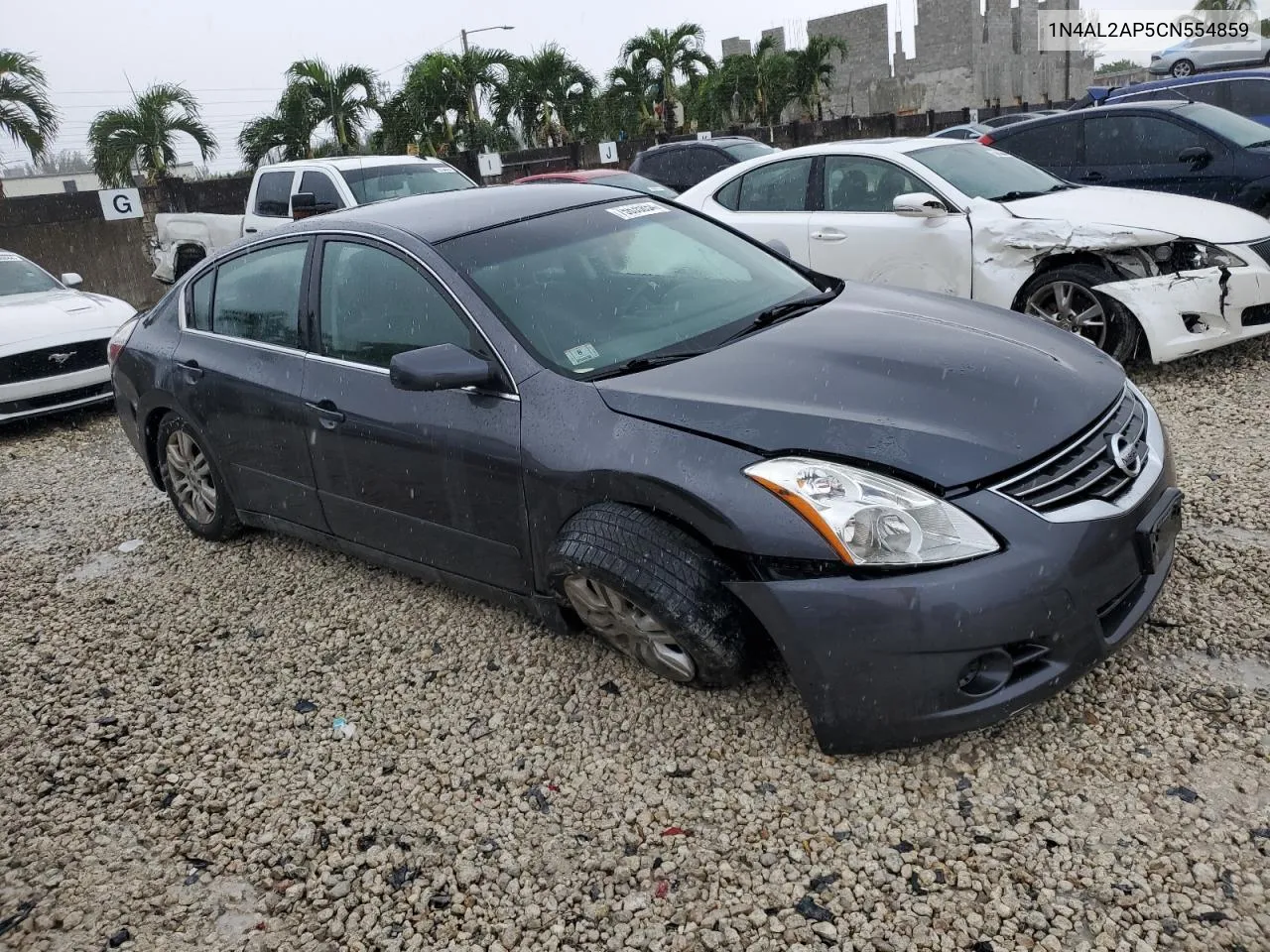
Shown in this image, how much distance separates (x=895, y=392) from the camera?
9.71ft

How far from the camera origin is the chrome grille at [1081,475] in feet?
8.86

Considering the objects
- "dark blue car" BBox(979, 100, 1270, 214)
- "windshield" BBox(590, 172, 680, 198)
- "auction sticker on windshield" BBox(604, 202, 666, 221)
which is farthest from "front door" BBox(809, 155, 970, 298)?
"windshield" BBox(590, 172, 680, 198)

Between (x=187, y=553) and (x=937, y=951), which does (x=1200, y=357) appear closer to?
(x=937, y=951)

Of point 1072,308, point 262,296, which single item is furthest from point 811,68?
point 262,296

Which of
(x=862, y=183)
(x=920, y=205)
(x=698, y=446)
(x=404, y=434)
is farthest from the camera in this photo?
(x=862, y=183)

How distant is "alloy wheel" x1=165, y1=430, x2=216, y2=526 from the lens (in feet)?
16.4

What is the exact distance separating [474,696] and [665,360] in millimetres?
1332

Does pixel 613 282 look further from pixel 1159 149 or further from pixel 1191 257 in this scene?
pixel 1159 149

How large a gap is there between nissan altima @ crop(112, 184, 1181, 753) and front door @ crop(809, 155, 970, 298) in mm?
2641

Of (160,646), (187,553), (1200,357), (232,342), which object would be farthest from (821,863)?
(1200,357)

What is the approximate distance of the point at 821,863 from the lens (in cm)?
259

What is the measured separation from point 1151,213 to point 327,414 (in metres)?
5.00

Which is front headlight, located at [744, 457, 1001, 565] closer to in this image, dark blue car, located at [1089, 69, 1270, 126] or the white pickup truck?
the white pickup truck

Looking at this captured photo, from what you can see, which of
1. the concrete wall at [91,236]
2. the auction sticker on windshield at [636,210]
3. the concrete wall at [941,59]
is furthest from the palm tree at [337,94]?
the concrete wall at [941,59]
